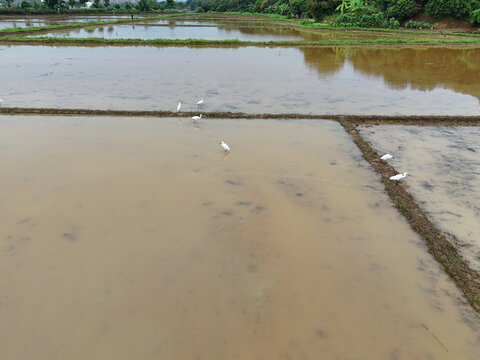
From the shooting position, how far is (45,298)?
378 centimetres

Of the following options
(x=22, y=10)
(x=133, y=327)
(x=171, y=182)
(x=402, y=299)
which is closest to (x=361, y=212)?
(x=402, y=299)

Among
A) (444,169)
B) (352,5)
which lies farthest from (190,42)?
(444,169)

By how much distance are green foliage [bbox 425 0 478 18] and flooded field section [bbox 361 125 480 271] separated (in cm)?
2615

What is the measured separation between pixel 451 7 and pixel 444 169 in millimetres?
29405

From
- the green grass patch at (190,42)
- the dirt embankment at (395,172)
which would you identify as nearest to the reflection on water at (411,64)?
the green grass patch at (190,42)

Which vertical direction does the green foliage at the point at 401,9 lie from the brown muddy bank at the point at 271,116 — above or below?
above

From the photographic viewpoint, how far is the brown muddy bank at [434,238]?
3979mm

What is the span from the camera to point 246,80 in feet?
43.1

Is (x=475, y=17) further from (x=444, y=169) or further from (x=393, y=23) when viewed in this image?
(x=444, y=169)

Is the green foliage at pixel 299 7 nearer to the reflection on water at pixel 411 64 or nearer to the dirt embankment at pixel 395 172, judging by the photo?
the reflection on water at pixel 411 64

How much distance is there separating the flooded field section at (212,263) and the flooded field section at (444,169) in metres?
0.67

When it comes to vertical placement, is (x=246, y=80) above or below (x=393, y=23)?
below

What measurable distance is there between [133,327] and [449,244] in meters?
4.36

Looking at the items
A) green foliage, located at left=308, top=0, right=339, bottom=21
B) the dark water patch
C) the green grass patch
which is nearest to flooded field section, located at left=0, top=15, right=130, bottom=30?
the green grass patch
